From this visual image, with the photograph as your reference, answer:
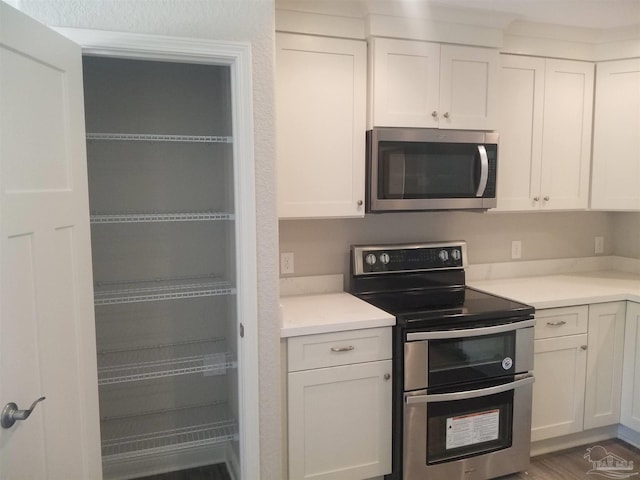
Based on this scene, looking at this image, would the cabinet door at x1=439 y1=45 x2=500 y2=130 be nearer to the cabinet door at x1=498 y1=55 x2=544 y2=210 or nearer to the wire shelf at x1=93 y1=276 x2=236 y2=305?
the cabinet door at x1=498 y1=55 x2=544 y2=210

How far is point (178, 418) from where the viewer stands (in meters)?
2.57

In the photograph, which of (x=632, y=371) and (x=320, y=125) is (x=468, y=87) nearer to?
(x=320, y=125)

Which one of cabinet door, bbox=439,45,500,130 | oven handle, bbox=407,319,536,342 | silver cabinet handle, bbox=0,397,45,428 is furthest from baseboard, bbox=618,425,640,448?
silver cabinet handle, bbox=0,397,45,428

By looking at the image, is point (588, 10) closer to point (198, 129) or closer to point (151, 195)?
point (198, 129)

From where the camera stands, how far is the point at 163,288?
7.89 feet

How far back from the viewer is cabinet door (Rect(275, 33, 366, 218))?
225cm

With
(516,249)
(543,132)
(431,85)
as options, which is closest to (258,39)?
(431,85)

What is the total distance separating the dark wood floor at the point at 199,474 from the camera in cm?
248

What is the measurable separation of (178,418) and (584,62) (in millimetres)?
3062

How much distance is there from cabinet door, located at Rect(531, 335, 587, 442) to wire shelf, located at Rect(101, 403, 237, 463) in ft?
5.22

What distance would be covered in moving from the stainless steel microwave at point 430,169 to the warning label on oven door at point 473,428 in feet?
3.39

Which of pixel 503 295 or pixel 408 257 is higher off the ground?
pixel 408 257

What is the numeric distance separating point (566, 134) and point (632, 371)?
1.39 meters

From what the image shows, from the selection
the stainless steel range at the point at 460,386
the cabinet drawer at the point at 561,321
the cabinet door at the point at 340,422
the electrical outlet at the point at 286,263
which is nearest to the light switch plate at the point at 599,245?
the cabinet drawer at the point at 561,321
